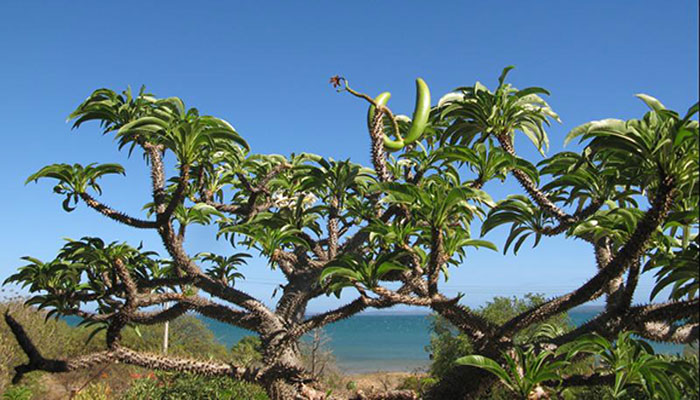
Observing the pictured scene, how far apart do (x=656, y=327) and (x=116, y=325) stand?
4.04 meters

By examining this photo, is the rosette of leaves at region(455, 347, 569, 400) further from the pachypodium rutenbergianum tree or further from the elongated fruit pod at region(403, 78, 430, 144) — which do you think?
the elongated fruit pod at region(403, 78, 430, 144)

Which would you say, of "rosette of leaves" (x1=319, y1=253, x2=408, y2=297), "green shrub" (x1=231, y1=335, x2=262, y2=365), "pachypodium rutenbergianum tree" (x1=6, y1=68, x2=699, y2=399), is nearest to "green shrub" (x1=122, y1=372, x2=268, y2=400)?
"green shrub" (x1=231, y1=335, x2=262, y2=365)

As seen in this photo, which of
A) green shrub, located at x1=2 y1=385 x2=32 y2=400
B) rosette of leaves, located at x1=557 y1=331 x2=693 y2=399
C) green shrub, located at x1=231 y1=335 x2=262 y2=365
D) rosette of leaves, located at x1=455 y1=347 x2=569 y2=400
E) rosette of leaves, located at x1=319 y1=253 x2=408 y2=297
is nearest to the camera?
rosette of leaves, located at x1=557 y1=331 x2=693 y2=399

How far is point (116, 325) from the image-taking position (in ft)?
14.3

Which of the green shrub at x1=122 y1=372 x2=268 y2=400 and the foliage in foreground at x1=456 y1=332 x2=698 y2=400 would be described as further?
the green shrub at x1=122 y1=372 x2=268 y2=400

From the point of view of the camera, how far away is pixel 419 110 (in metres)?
2.60

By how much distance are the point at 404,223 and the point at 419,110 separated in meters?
0.99

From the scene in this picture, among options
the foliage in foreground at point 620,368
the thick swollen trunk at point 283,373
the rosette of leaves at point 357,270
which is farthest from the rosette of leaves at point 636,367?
the thick swollen trunk at point 283,373

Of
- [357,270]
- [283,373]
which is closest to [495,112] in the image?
[357,270]

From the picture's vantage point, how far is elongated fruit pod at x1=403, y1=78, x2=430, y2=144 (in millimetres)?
2590

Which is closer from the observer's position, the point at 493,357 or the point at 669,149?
the point at 669,149

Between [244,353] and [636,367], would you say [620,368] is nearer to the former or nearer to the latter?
[636,367]

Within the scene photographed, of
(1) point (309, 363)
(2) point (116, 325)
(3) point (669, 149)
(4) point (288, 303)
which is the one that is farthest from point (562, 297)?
(1) point (309, 363)

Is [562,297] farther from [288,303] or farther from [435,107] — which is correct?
[288,303]
